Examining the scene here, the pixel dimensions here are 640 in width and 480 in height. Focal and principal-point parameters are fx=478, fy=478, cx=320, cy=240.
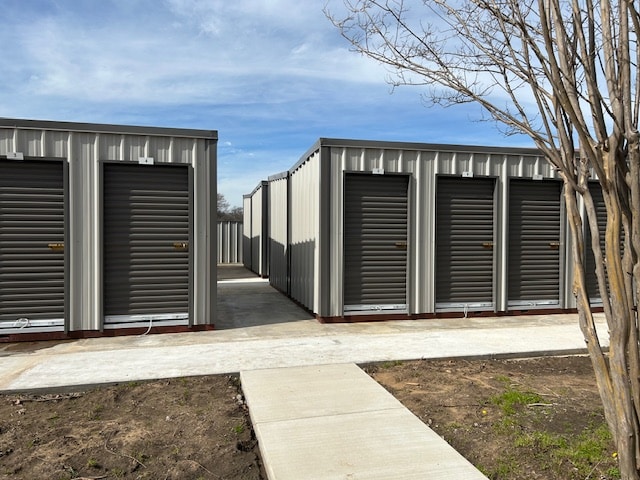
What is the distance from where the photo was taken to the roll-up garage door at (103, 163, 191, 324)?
25.3ft

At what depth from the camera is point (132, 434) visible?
397 centimetres

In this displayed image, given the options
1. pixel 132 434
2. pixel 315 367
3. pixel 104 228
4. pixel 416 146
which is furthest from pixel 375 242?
pixel 132 434

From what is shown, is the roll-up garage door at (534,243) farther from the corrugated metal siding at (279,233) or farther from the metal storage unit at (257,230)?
the metal storage unit at (257,230)

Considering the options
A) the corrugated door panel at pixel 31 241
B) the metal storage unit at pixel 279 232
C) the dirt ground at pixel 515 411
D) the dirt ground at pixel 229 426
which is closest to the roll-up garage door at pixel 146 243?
the corrugated door panel at pixel 31 241

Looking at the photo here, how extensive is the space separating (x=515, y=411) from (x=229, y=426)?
2.59 metres

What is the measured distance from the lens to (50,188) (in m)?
7.45

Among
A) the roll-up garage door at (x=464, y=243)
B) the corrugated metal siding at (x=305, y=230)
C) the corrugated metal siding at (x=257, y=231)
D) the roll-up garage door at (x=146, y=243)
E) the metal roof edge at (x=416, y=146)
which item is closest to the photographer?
the roll-up garage door at (x=146, y=243)

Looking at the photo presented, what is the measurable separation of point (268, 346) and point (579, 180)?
5.02m

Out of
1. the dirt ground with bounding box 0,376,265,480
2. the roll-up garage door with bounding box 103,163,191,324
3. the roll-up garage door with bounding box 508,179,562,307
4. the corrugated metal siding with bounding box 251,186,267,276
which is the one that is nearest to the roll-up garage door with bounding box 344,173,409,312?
the roll-up garage door with bounding box 508,179,562,307

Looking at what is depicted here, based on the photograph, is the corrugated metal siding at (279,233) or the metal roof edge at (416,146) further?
the corrugated metal siding at (279,233)

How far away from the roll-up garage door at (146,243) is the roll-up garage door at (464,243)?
4.85 meters

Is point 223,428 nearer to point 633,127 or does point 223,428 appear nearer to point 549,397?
point 549,397

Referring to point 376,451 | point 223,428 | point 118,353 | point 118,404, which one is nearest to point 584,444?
point 376,451

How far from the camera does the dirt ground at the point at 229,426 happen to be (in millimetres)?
3388
